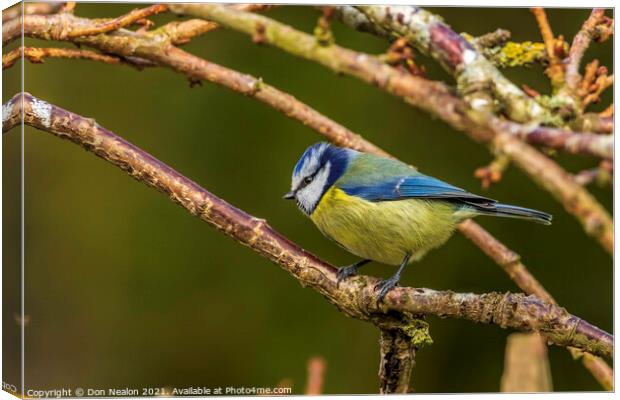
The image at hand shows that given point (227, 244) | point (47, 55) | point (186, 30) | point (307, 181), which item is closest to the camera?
point (47, 55)

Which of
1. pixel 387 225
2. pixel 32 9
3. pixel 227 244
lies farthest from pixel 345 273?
pixel 32 9

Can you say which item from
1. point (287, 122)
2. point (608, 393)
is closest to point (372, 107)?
point (287, 122)

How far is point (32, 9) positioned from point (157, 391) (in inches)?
45.4

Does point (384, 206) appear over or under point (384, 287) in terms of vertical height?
over

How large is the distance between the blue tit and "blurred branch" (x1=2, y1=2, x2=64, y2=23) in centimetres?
87

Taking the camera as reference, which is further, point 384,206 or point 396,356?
point 384,206

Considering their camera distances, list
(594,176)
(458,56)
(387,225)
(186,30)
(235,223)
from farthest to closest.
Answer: (387,225) < (186,30) < (235,223) < (458,56) < (594,176)

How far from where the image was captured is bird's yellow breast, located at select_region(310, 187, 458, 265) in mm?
2553

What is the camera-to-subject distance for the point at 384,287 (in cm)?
223

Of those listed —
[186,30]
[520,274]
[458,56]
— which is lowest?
[520,274]

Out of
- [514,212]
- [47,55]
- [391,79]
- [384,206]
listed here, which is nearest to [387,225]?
[384,206]

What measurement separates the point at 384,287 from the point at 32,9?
1.26 m

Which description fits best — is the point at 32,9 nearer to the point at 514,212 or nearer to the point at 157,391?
the point at 157,391

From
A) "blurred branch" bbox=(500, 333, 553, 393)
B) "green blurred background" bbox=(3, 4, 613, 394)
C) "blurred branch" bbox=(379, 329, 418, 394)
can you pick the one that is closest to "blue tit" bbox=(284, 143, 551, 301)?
"green blurred background" bbox=(3, 4, 613, 394)
